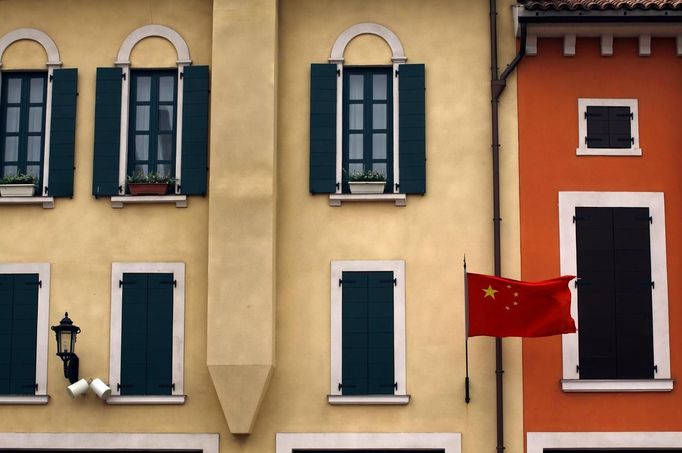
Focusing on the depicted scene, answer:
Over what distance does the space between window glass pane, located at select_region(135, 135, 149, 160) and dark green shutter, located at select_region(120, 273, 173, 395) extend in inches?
76.2

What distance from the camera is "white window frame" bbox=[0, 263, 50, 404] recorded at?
19234mm

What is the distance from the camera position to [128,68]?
20016 millimetres

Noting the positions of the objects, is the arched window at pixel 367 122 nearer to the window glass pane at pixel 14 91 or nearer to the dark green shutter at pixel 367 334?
the dark green shutter at pixel 367 334

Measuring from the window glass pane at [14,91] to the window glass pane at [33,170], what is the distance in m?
1.13

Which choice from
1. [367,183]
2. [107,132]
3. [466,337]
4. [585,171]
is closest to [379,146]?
[367,183]

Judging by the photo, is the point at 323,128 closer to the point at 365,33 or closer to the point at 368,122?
the point at 368,122

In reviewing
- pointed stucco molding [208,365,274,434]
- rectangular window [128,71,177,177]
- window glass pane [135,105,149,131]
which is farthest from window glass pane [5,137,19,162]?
pointed stucco molding [208,365,274,434]

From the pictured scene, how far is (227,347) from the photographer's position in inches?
741

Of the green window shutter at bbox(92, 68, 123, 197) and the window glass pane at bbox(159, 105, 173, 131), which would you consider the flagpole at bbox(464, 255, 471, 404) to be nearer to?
the window glass pane at bbox(159, 105, 173, 131)

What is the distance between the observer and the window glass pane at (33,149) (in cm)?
2000

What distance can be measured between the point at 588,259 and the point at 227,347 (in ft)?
18.9

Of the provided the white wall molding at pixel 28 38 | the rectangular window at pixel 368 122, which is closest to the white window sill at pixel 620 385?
the rectangular window at pixel 368 122

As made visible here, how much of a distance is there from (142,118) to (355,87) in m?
3.47

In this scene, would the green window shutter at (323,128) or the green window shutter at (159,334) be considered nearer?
the green window shutter at (159,334)
